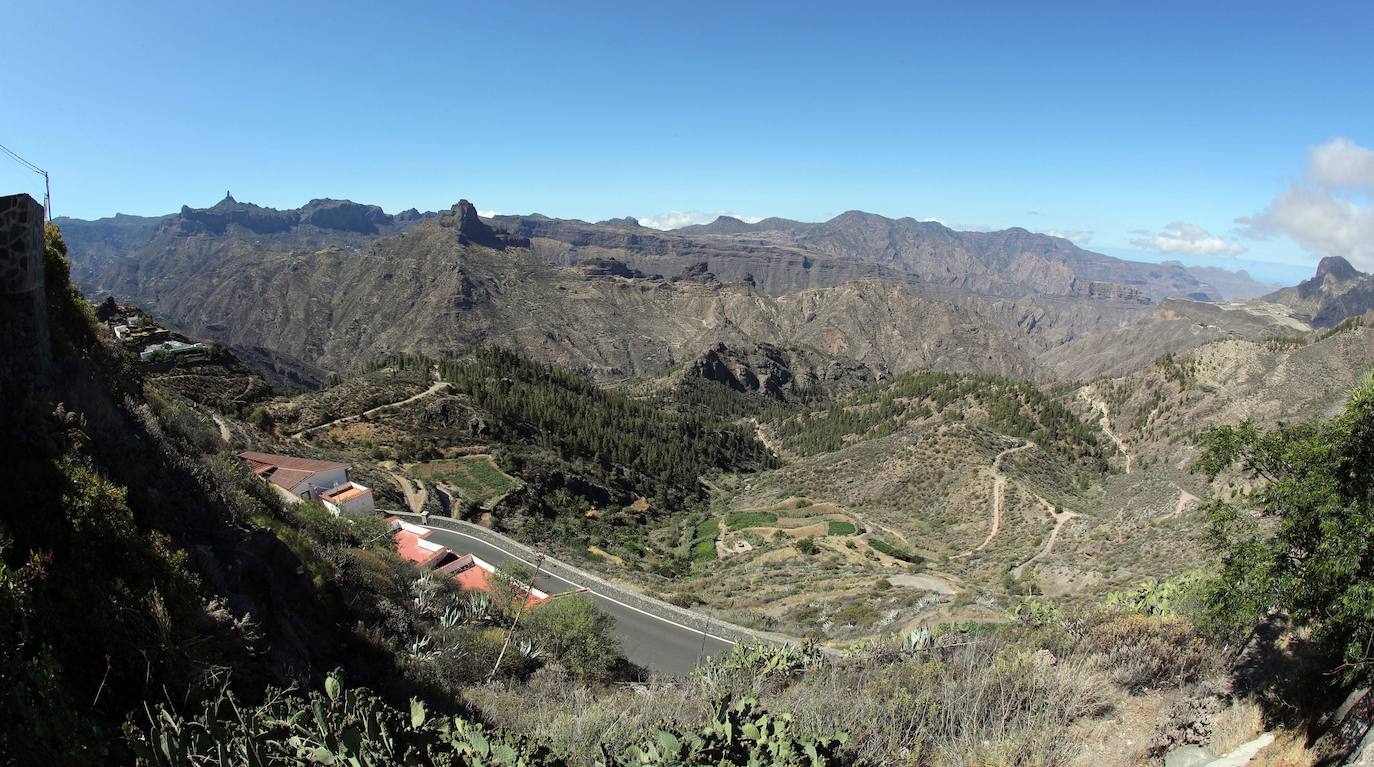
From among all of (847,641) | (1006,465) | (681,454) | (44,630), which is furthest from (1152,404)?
(44,630)

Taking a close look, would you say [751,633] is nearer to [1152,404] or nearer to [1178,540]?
[1178,540]

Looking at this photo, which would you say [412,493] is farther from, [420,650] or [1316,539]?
[1316,539]

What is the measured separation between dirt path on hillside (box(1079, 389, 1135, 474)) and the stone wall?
82.1 m

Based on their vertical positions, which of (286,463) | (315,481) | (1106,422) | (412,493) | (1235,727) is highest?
(1235,727)

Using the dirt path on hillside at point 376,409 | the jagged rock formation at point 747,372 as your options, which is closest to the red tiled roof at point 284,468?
the dirt path on hillside at point 376,409

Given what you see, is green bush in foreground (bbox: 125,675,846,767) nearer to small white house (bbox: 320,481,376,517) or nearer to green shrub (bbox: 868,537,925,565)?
small white house (bbox: 320,481,376,517)

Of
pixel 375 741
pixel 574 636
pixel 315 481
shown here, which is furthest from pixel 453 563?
pixel 375 741

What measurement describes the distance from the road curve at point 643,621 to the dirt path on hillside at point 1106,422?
207 ft

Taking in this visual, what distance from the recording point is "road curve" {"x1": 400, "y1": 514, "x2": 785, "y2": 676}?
75.4 feet

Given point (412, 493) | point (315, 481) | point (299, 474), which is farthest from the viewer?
point (412, 493)

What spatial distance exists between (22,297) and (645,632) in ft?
68.2

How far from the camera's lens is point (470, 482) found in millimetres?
53562

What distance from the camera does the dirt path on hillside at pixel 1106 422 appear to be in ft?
245

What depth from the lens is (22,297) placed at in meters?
9.33
